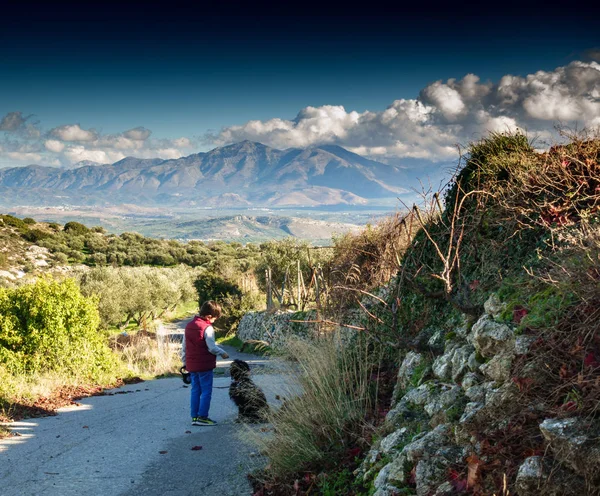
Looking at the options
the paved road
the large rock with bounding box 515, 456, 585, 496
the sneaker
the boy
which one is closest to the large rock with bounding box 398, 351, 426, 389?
the paved road

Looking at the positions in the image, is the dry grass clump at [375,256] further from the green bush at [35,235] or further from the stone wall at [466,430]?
the green bush at [35,235]

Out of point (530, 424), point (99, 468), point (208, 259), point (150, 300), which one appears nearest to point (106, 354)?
point (99, 468)

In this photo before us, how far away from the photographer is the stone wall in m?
2.98

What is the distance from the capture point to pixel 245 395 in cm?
820

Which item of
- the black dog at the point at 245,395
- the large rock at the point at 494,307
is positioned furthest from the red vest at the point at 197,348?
the large rock at the point at 494,307

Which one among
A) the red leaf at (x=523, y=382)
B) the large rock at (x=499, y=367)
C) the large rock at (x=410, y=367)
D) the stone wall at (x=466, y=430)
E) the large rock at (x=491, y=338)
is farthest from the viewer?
the large rock at (x=410, y=367)

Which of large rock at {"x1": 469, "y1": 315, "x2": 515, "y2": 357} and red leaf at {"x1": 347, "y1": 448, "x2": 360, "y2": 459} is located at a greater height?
large rock at {"x1": 469, "y1": 315, "x2": 515, "y2": 357}

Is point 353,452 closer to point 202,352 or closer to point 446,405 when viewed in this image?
point 446,405

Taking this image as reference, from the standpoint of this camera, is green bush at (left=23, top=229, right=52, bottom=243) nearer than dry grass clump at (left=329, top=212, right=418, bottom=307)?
No

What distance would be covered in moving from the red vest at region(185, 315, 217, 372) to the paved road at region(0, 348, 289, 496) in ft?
3.41

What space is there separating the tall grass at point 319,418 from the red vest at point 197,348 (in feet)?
7.16

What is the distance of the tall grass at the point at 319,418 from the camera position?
570 centimetres

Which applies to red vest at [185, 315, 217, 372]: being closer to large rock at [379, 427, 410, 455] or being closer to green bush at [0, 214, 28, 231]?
large rock at [379, 427, 410, 455]

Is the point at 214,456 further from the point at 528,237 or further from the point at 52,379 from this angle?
the point at 52,379
